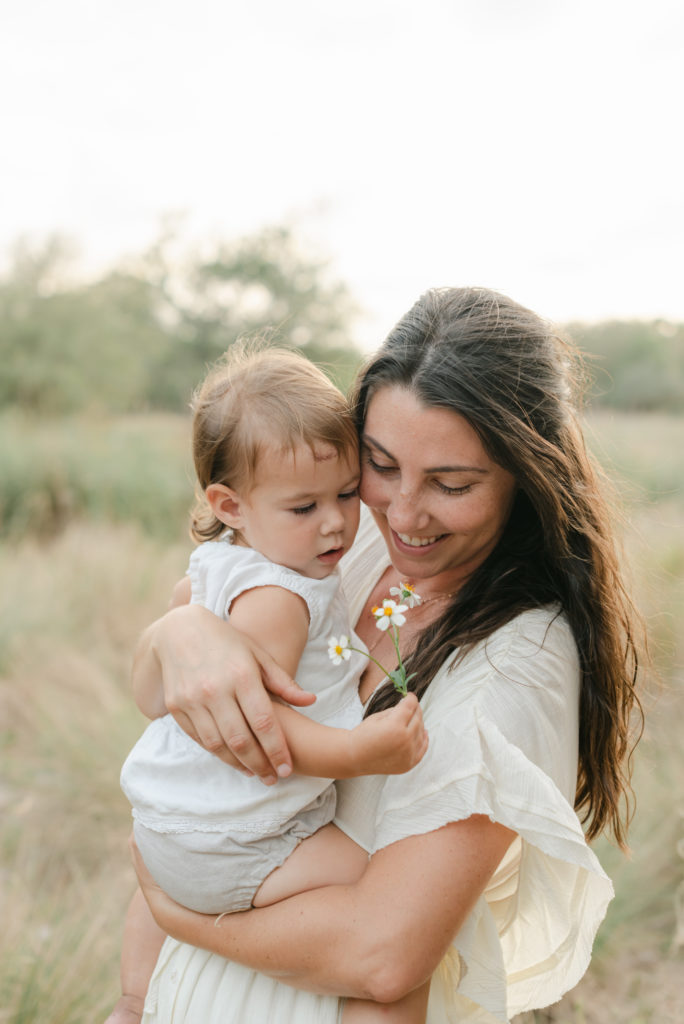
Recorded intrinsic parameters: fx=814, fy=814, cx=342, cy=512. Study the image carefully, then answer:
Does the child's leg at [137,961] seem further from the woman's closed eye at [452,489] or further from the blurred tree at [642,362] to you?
the blurred tree at [642,362]

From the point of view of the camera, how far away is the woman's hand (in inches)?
60.1

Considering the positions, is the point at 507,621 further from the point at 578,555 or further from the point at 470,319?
the point at 470,319

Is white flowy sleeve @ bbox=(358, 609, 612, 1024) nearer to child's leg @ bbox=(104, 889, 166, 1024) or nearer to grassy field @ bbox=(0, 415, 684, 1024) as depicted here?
grassy field @ bbox=(0, 415, 684, 1024)

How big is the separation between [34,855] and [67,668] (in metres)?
1.59

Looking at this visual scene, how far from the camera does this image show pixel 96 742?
4.47 meters

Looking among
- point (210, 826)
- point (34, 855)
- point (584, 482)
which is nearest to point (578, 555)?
point (584, 482)

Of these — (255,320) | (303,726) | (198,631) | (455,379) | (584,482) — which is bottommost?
(255,320)

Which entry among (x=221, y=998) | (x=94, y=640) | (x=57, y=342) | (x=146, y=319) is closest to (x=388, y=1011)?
(x=221, y=998)

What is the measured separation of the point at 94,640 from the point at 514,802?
4.96 meters

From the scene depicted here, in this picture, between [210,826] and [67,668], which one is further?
[67,668]

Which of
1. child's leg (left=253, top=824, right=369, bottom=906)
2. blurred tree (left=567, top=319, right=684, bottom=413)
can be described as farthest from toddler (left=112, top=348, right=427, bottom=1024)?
blurred tree (left=567, top=319, right=684, bottom=413)

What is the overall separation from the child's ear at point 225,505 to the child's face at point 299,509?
4 cm

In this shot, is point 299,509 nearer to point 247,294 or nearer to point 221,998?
point 221,998

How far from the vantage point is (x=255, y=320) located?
24500mm
